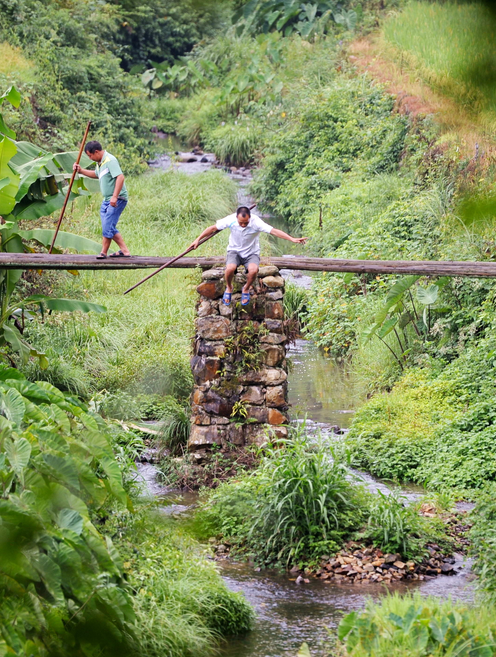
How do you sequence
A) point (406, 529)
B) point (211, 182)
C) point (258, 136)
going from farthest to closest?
point (258, 136) → point (211, 182) → point (406, 529)

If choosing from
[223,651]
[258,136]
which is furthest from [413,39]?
[258,136]

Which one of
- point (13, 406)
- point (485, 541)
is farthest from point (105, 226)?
point (485, 541)

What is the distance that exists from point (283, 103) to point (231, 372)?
14483mm

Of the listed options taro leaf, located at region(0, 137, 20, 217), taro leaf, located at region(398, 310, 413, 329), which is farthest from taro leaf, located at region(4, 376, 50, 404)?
taro leaf, located at region(398, 310, 413, 329)

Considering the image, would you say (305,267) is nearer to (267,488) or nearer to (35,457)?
(267,488)

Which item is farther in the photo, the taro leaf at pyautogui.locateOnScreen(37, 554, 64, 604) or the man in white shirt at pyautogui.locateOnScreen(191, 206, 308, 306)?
the man in white shirt at pyautogui.locateOnScreen(191, 206, 308, 306)

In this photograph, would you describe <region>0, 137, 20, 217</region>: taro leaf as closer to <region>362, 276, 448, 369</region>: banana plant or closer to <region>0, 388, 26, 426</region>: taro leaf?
<region>0, 388, 26, 426</region>: taro leaf

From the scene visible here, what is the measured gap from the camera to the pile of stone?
658cm

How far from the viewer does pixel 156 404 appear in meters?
10.8

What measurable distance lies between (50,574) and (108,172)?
529 centimetres

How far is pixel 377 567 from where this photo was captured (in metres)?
6.70

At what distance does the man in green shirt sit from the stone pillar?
1.30 m

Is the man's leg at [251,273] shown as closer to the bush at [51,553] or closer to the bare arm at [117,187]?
the bare arm at [117,187]

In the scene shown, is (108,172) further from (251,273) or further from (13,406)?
(13,406)
